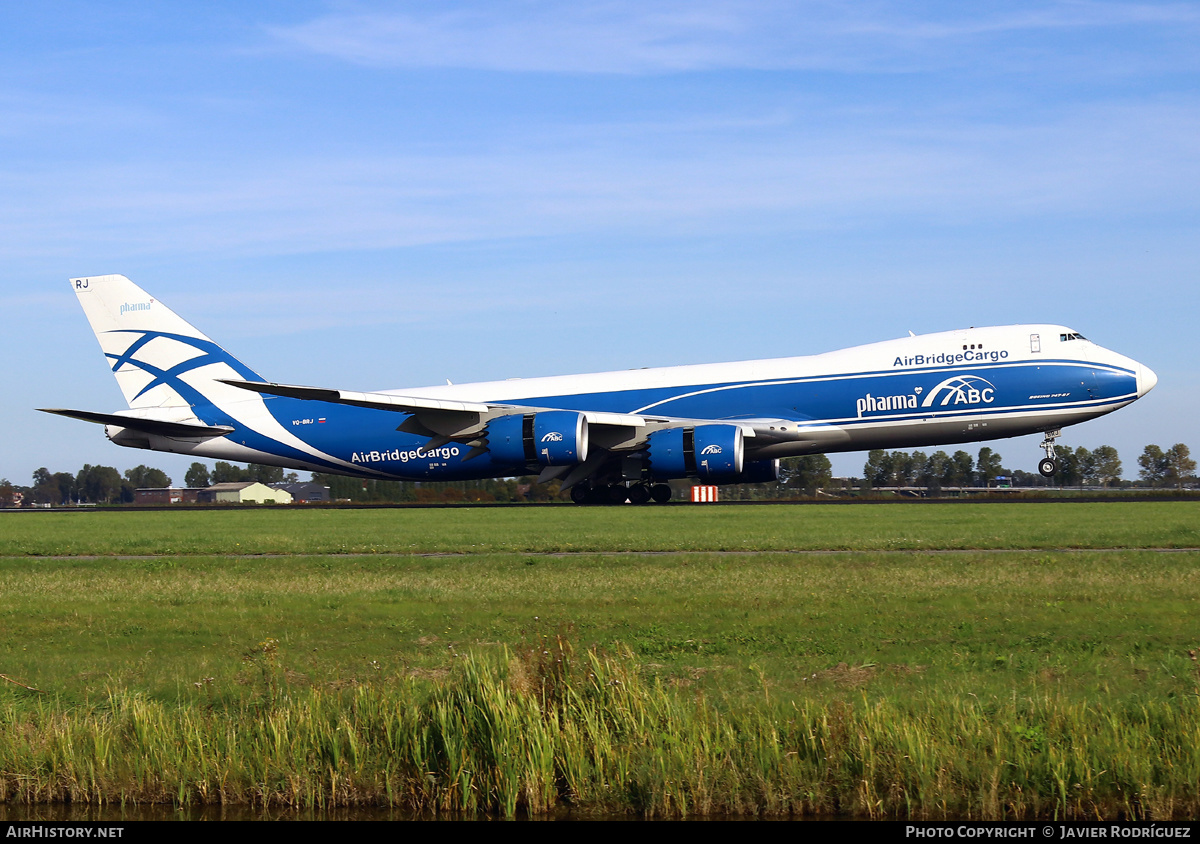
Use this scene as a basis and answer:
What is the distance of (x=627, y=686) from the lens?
970cm

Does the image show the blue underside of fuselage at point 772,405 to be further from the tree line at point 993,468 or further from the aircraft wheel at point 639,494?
the tree line at point 993,468

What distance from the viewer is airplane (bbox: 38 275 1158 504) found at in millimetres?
38219

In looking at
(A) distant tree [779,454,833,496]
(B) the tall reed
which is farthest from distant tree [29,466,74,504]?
(B) the tall reed

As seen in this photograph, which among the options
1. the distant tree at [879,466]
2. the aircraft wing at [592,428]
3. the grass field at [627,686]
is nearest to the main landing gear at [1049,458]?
the aircraft wing at [592,428]

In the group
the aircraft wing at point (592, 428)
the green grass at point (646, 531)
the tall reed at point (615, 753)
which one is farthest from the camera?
the aircraft wing at point (592, 428)

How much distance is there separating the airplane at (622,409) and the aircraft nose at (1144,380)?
0.07 metres

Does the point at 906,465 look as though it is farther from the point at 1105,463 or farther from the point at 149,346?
the point at 149,346

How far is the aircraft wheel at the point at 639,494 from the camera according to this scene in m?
43.3

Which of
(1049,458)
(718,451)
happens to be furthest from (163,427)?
(1049,458)

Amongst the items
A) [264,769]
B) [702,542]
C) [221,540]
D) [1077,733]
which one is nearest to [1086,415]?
[702,542]

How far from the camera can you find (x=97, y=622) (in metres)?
14.5

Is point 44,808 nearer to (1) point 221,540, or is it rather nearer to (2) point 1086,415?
(1) point 221,540

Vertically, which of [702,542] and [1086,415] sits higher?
[1086,415]
